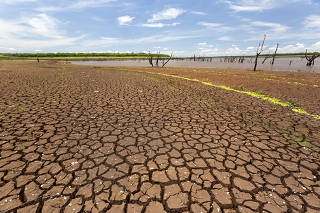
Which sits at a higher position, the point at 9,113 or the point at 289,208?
the point at 9,113

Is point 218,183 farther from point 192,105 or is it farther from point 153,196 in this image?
point 192,105

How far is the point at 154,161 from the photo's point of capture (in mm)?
3369

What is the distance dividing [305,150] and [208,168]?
275 cm

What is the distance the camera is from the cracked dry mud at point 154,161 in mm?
2449

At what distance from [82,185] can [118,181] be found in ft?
1.93

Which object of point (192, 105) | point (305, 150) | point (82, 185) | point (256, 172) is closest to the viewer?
point (82, 185)

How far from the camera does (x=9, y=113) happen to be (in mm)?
5598

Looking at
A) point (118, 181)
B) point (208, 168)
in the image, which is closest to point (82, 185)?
point (118, 181)

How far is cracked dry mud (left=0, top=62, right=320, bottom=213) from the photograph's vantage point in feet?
8.04

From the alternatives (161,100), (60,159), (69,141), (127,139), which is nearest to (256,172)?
(127,139)

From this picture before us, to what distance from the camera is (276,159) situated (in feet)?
11.7

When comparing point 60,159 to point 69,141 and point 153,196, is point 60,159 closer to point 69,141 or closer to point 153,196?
point 69,141

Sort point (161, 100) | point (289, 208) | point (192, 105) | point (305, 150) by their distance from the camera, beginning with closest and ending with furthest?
point (289, 208) → point (305, 150) → point (192, 105) → point (161, 100)

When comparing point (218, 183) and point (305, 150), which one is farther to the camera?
point (305, 150)
